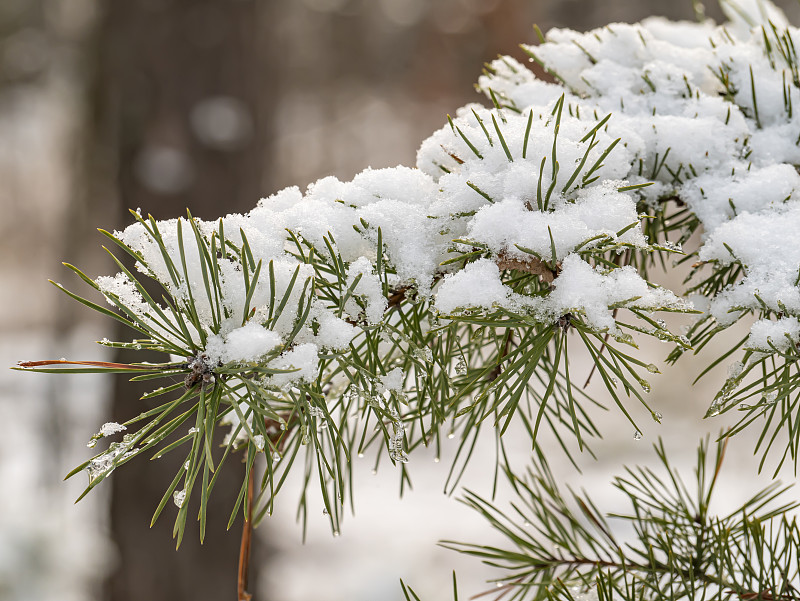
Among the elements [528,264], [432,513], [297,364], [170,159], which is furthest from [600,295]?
[432,513]

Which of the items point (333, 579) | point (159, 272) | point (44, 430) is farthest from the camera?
point (44, 430)

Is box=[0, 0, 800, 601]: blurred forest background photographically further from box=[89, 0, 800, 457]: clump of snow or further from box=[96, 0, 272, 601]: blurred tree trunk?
box=[89, 0, 800, 457]: clump of snow

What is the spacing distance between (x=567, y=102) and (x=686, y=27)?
0.24 metres

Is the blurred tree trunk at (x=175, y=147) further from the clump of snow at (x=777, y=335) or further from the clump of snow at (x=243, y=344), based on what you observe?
the clump of snow at (x=777, y=335)

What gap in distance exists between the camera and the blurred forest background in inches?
57.9

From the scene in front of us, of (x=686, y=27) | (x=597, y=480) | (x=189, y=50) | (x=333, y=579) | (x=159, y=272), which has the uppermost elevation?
(x=189, y=50)

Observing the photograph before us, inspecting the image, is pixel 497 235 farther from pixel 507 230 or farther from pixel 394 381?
pixel 394 381

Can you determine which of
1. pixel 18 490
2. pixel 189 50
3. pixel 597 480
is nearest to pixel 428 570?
pixel 597 480

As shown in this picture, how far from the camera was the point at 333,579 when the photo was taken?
2742 millimetres

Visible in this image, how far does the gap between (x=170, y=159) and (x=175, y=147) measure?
0.11 ft

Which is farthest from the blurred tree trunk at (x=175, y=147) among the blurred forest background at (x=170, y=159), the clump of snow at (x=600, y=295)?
the clump of snow at (x=600, y=295)

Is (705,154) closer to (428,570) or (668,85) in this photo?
(668,85)

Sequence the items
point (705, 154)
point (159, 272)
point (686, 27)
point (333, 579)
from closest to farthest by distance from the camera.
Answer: point (159, 272)
point (705, 154)
point (686, 27)
point (333, 579)

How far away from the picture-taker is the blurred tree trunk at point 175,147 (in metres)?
1.46
